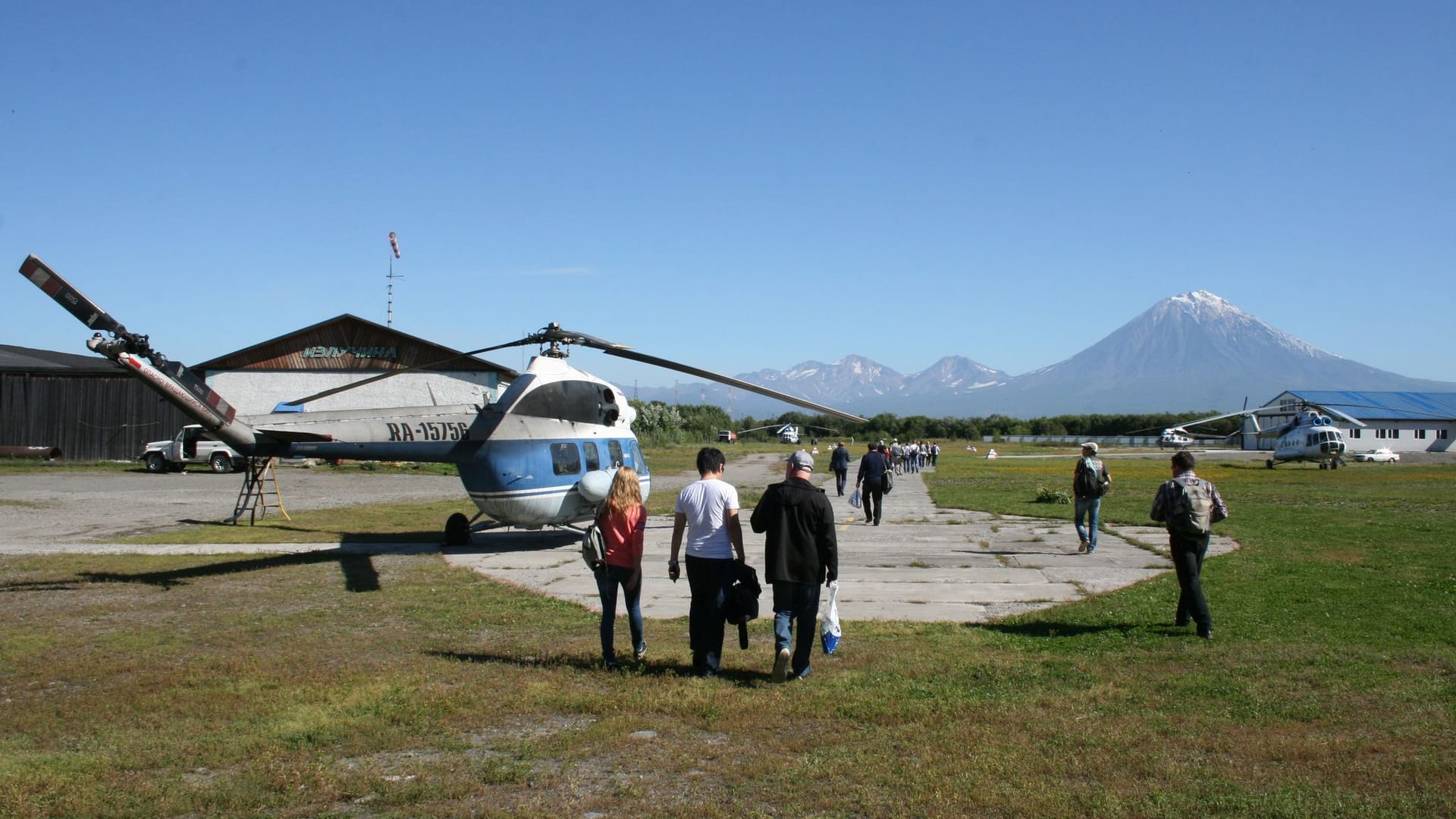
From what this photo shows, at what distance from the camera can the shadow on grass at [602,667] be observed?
755 centimetres

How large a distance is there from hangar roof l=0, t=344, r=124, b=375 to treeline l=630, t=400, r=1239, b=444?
4464 centimetres

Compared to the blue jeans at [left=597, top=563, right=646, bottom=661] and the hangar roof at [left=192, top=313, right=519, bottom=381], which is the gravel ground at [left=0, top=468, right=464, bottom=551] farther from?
the blue jeans at [left=597, top=563, right=646, bottom=661]

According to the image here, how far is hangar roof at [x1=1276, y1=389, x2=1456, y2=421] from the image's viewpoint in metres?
84.2

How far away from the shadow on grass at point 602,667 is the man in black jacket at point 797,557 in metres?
0.32

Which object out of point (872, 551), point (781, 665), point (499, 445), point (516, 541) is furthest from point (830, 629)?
point (516, 541)

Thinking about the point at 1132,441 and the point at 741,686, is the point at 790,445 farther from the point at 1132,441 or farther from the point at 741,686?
the point at 741,686

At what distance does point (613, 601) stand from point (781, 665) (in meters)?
1.50

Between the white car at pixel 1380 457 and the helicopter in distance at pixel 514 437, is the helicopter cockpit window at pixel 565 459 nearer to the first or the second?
the helicopter in distance at pixel 514 437

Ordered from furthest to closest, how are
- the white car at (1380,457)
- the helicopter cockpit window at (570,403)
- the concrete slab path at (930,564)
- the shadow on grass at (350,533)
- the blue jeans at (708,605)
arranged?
1. the white car at (1380,457)
2. the shadow on grass at (350,533)
3. the helicopter cockpit window at (570,403)
4. the concrete slab path at (930,564)
5. the blue jeans at (708,605)

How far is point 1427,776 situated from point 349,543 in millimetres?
15752

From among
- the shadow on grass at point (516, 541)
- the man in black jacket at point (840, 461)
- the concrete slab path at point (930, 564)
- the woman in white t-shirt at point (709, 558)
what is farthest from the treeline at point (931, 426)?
the woman in white t-shirt at point (709, 558)

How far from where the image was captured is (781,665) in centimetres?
730

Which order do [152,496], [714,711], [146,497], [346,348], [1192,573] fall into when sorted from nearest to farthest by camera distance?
1. [714,711]
2. [1192,573]
3. [146,497]
4. [152,496]
5. [346,348]

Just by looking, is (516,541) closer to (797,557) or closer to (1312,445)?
(797,557)
